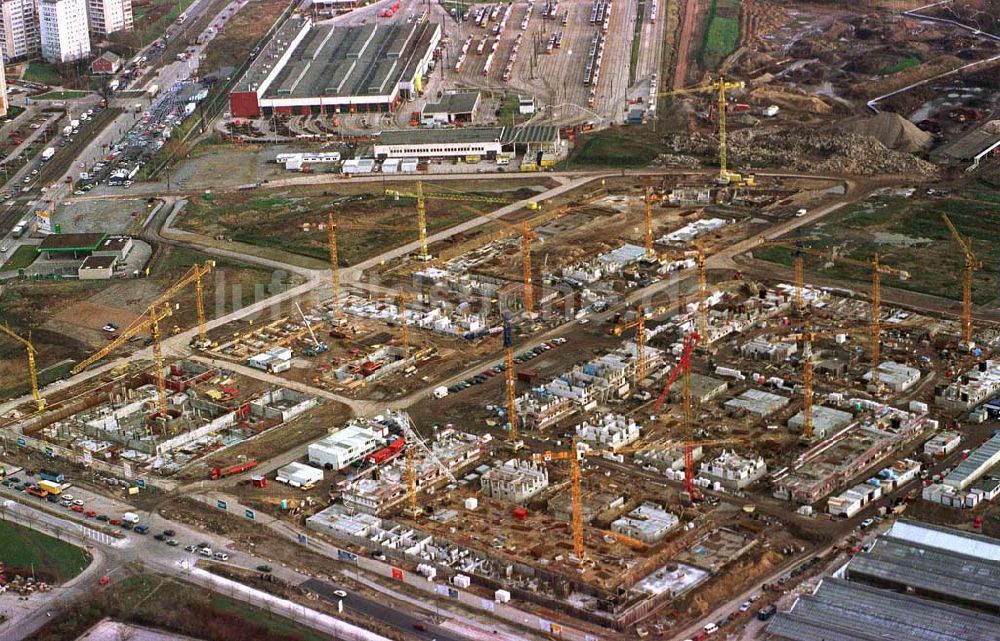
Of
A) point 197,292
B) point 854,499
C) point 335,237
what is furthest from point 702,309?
point 197,292

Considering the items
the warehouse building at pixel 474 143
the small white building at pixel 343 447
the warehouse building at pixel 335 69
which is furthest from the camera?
the warehouse building at pixel 335 69

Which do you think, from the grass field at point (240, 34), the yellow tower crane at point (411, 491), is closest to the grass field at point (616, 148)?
the grass field at point (240, 34)

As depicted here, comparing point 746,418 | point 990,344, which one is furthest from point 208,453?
point 990,344

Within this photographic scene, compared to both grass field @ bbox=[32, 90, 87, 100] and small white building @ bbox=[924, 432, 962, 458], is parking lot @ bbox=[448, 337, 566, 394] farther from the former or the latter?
grass field @ bbox=[32, 90, 87, 100]

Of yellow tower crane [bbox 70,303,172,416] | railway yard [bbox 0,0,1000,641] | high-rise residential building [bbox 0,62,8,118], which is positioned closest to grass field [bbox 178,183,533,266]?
railway yard [bbox 0,0,1000,641]

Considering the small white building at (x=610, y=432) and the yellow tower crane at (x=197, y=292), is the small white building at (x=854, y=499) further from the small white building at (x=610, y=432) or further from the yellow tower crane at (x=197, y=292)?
the yellow tower crane at (x=197, y=292)

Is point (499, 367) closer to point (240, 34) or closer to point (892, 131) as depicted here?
point (892, 131)

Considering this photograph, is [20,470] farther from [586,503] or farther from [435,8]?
[435,8]
